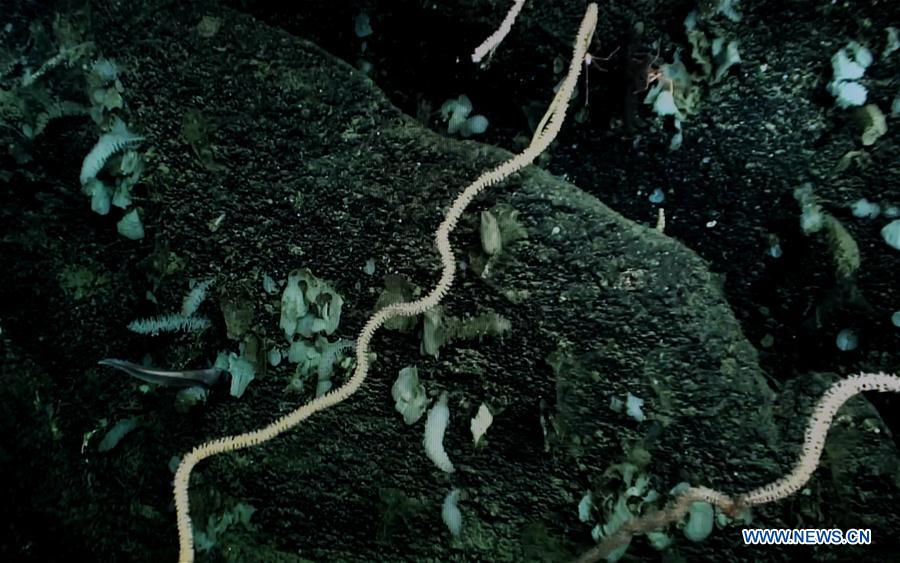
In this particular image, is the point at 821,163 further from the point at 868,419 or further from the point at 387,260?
the point at 387,260

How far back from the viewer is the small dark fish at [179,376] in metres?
1.77

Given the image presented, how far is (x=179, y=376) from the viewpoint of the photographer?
5.81 ft

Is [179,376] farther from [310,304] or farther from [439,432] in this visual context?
[439,432]

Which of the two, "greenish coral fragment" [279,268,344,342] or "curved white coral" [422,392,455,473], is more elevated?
"greenish coral fragment" [279,268,344,342]

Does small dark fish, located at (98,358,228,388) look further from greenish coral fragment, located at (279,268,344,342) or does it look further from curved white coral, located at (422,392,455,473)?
curved white coral, located at (422,392,455,473)

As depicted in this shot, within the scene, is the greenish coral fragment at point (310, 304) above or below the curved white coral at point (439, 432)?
above

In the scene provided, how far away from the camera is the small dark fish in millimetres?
1770

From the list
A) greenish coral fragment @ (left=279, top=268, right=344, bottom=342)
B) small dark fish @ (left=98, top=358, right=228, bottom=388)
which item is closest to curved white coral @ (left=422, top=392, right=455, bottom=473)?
greenish coral fragment @ (left=279, top=268, right=344, bottom=342)

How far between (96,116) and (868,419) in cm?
238

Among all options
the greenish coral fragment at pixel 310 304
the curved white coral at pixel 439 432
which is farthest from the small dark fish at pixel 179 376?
the curved white coral at pixel 439 432

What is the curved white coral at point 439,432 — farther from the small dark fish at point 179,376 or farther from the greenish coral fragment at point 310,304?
the small dark fish at point 179,376

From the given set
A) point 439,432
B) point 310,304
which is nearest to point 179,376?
point 310,304

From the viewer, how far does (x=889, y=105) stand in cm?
154

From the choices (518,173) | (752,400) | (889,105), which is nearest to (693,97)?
(889,105)
